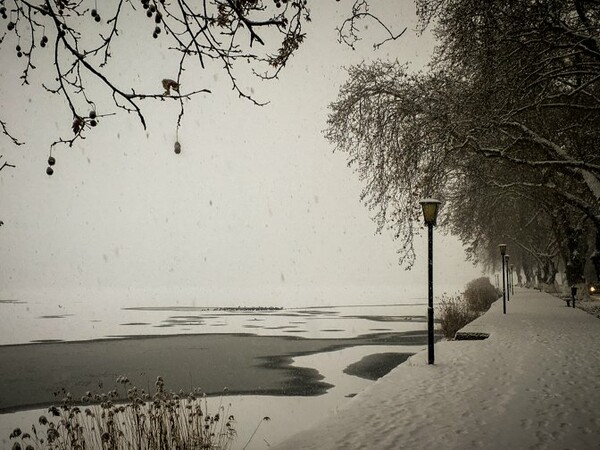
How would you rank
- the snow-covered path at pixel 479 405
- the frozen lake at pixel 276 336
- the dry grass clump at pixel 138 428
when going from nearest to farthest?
1. the snow-covered path at pixel 479 405
2. the dry grass clump at pixel 138 428
3. the frozen lake at pixel 276 336

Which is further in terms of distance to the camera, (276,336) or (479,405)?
(276,336)

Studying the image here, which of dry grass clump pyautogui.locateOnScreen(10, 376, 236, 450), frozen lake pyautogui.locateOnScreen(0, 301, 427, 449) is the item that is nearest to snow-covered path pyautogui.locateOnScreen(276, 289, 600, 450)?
frozen lake pyautogui.locateOnScreen(0, 301, 427, 449)

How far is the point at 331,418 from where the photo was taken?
6898 millimetres

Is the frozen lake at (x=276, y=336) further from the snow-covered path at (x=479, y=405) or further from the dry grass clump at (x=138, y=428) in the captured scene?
the snow-covered path at (x=479, y=405)

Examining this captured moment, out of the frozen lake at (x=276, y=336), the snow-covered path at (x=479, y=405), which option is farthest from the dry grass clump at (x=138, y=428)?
the snow-covered path at (x=479, y=405)

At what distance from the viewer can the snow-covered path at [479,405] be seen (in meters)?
5.62

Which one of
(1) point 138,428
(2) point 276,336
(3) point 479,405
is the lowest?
(2) point 276,336

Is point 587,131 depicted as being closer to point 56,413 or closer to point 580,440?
point 580,440

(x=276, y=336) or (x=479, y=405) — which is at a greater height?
(x=479, y=405)

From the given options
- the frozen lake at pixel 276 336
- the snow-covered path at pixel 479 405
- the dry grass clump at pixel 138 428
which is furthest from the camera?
the frozen lake at pixel 276 336

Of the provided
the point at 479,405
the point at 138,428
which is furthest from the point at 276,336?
the point at 479,405

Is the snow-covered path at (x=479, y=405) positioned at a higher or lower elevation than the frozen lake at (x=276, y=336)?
higher

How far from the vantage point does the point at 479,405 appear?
284 inches

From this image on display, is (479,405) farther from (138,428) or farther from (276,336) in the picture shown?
(276,336)
